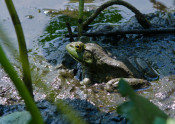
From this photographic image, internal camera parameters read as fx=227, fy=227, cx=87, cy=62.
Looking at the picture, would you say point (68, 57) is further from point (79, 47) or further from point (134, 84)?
point (134, 84)

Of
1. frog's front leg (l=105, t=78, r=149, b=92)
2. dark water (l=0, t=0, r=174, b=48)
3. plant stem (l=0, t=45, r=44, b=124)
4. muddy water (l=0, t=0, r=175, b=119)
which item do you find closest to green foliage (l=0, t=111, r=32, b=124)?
plant stem (l=0, t=45, r=44, b=124)

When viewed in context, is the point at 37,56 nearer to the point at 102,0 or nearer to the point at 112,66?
the point at 112,66

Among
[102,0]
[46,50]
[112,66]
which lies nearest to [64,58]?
[46,50]

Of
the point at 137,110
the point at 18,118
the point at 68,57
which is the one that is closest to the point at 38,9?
the point at 68,57

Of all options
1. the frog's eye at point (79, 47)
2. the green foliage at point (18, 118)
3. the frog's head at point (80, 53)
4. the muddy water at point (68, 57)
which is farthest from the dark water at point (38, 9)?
the green foliage at point (18, 118)

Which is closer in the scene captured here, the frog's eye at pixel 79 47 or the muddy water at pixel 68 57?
the muddy water at pixel 68 57

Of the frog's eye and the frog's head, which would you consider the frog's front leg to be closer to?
the frog's head

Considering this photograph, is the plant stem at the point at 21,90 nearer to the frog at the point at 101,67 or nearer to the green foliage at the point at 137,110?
the green foliage at the point at 137,110
